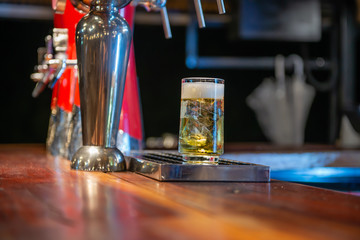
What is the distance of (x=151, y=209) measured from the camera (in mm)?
561

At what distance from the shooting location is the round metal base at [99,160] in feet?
3.29

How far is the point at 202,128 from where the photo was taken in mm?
946

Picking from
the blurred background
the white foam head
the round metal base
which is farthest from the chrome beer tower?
the blurred background

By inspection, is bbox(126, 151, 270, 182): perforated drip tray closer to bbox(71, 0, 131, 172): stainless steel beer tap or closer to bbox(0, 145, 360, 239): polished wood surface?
bbox(0, 145, 360, 239): polished wood surface

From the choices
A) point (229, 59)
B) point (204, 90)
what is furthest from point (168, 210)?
point (229, 59)

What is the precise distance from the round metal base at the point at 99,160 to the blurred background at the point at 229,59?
9.76 feet

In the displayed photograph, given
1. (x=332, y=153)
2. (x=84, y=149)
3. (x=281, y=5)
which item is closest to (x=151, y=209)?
(x=84, y=149)

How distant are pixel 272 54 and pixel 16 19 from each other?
2664 millimetres

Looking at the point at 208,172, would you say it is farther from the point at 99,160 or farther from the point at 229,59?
the point at 229,59

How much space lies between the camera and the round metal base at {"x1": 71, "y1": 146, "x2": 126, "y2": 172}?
3.29 ft

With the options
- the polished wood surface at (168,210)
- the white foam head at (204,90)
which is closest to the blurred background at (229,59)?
the white foam head at (204,90)

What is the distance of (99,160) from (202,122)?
22cm

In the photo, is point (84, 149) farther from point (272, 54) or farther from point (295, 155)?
point (272, 54)

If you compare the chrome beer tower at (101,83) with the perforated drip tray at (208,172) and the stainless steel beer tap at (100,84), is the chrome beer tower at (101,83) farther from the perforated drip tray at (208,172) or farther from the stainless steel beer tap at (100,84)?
the perforated drip tray at (208,172)
